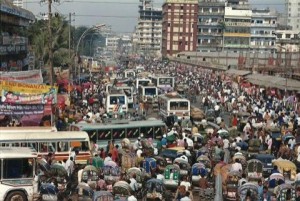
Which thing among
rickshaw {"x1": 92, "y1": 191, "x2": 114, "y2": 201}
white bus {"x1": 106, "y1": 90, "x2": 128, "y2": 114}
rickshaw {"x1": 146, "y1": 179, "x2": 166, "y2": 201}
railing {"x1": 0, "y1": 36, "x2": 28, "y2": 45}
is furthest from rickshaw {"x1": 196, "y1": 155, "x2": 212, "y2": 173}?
railing {"x1": 0, "y1": 36, "x2": 28, "y2": 45}

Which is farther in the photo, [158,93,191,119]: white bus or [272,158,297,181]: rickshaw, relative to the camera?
[158,93,191,119]: white bus

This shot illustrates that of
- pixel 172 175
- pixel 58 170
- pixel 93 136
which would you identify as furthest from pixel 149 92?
pixel 172 175

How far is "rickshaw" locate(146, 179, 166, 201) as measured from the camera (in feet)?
53.3

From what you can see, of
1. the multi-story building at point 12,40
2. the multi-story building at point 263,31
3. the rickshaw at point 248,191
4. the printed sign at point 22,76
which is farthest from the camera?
the multi-story building at point 263,31

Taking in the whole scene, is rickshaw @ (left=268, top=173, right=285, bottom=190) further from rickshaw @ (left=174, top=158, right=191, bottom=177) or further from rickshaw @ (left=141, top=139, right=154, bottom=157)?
rickshaw @ (left=141, top=139, right=154, bottom=157)

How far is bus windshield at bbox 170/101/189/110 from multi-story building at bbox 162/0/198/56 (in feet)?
339

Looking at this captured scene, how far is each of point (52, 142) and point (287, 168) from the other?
25.1 feet

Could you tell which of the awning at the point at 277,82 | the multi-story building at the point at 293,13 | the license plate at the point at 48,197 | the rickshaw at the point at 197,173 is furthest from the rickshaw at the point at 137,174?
the multi-story building at the point at 293,13

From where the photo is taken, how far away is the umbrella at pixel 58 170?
18.2 m

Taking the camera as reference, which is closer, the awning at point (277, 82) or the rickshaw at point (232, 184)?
the rickshaw at point (232, 184)

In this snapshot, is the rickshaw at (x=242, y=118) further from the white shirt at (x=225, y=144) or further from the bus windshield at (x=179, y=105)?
the white shirt at (x=225, y=144)

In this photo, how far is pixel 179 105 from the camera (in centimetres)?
3631

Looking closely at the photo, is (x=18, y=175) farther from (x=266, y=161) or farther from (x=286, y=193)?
(x=266, y=161)

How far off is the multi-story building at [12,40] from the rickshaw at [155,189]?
2461 centimetres
